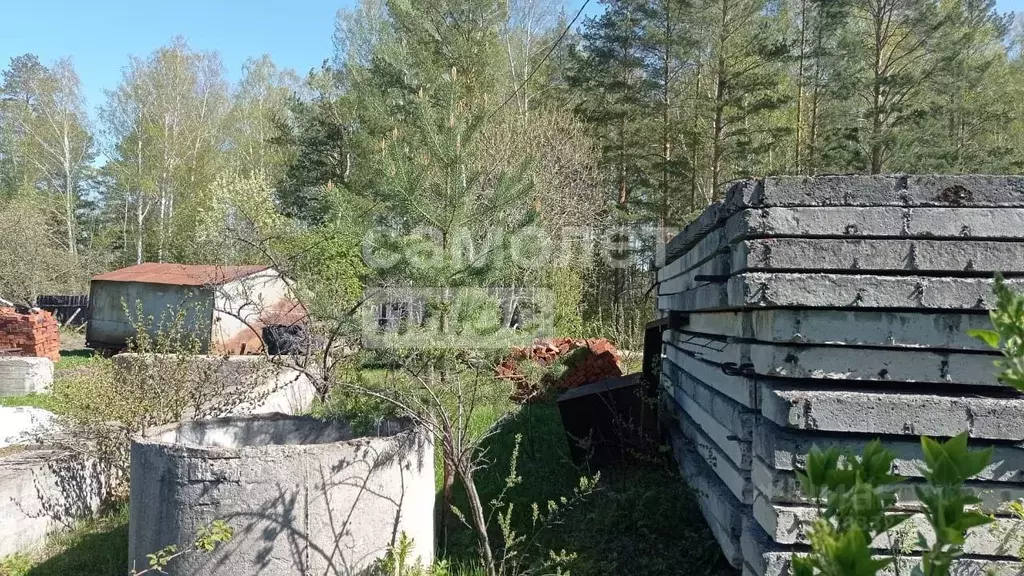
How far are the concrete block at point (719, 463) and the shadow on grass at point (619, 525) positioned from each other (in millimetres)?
357

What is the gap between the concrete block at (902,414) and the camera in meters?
2.56

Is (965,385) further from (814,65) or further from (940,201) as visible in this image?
(814,65)

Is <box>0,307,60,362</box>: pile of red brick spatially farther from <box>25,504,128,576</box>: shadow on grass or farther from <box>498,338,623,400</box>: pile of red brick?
<box>25,504,128,576</box>: shadow on grass

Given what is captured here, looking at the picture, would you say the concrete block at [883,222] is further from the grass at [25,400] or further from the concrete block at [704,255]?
the grass at [25,400]

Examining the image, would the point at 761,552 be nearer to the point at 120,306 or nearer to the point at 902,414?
the point at 902,414

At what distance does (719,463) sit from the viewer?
3.66m

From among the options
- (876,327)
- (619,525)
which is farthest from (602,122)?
(876,327)

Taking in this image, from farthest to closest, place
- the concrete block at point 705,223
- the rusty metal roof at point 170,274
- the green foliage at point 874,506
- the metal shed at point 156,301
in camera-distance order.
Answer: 1. the metal shed at point 156,301
2. the rusty metal roof at point 170,274
3. the concrete block at point 705,223
4. the green foliage at point 874,506

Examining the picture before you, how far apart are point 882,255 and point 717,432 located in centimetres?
143

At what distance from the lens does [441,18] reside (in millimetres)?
14625

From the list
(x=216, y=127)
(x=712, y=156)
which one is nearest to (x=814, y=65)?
(x=712, y=156)

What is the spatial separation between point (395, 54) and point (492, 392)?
42.9 feet

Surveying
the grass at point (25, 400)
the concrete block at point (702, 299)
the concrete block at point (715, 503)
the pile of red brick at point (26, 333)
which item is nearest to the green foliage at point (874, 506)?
the concrete block at point (702, 299)

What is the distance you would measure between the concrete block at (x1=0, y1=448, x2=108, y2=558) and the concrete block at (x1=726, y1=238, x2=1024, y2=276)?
4.87 m
